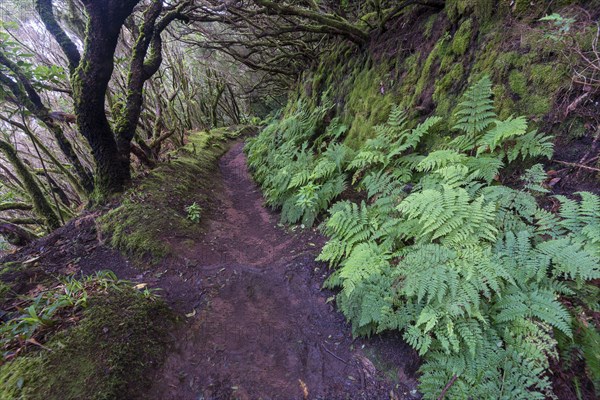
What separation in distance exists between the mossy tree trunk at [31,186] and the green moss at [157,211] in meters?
2.50

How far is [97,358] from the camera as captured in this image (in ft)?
8.27

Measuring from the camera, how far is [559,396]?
80.7 inches

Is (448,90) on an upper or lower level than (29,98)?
lower

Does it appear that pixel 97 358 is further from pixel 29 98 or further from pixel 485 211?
pixel 29 98

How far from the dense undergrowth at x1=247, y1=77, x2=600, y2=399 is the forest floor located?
0.34 metres

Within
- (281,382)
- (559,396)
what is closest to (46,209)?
(281,382)

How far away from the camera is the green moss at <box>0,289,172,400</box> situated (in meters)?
2.24

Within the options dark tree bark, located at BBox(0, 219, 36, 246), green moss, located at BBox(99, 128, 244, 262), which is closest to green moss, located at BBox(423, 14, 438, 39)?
green moss, located at BBox(99, 128, 244, 262)

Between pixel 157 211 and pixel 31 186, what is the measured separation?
3646 mm

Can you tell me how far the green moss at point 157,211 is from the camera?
4.61 m

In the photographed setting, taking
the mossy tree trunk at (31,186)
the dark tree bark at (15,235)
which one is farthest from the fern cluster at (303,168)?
the dark tree bark at (15,235)

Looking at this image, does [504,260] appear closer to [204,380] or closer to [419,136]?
[419,136]

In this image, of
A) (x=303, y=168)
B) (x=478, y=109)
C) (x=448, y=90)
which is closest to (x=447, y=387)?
(x=478, y=109)

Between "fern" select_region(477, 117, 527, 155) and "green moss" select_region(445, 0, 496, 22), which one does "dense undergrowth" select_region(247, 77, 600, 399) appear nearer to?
"fern" select_region(477, 117, 527, 155)
